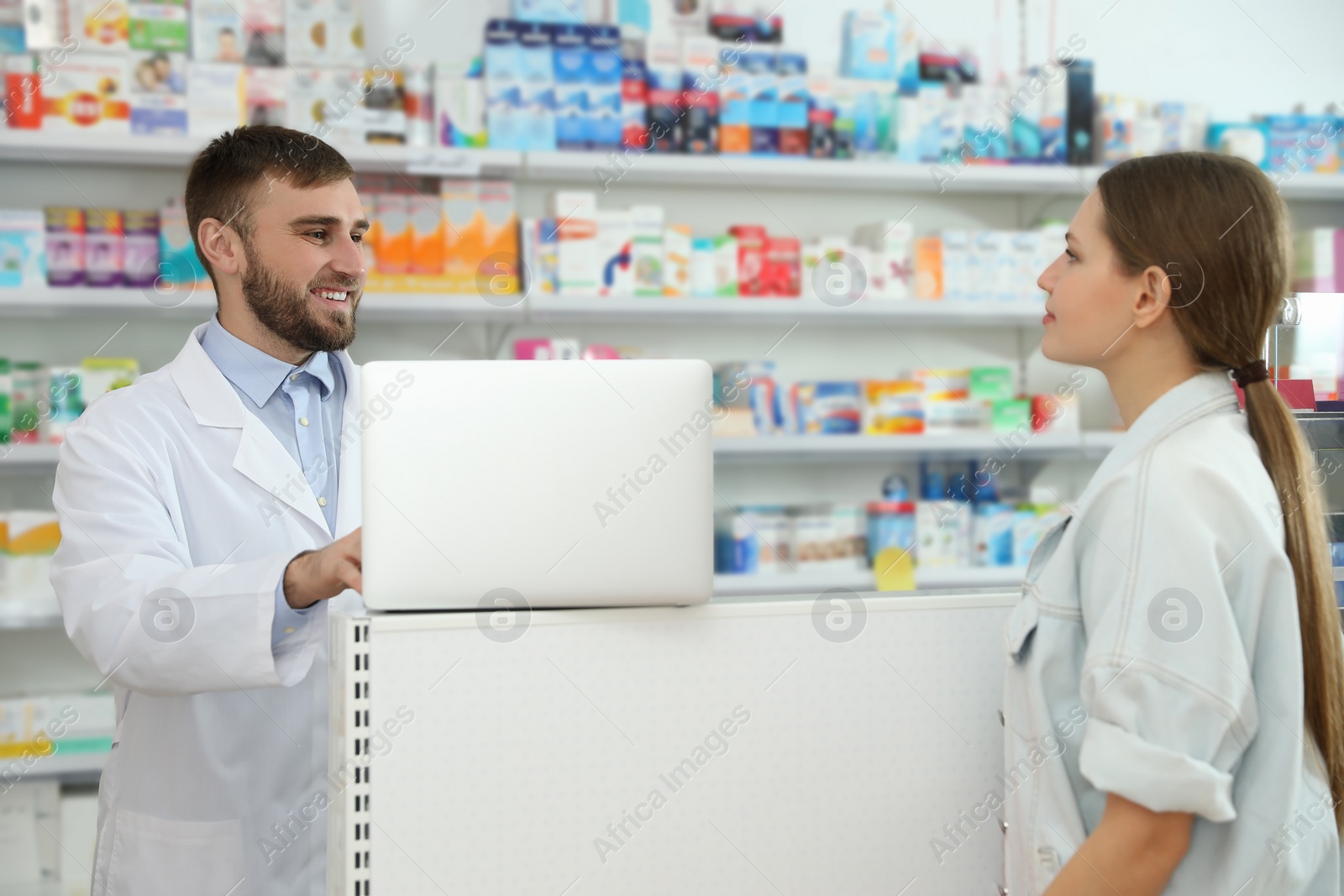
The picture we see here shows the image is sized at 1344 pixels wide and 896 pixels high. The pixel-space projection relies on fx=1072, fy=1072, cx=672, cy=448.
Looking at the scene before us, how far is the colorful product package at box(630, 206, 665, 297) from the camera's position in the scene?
3.11 meters

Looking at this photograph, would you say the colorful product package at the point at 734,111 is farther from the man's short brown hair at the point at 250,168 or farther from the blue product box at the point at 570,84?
the man's short brown hair at the point at 250,168

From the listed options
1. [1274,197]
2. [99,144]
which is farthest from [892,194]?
[1274,197]

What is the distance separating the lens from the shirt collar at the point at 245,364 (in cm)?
169

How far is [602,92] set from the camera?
3.08 metres

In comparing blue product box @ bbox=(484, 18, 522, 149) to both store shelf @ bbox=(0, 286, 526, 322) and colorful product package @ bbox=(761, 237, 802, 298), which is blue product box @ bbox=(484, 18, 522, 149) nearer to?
store shelf @ bbox=(0, 286, 526, 322)

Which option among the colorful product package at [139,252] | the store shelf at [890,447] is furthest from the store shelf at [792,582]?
the colorful product package at [139,252]

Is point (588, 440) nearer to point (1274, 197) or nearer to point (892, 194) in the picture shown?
point (1274, 197)

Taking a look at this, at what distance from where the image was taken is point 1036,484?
366cm

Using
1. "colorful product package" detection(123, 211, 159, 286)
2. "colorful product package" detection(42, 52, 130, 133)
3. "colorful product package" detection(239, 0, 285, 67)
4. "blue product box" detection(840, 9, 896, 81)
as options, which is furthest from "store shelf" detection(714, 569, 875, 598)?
"colorful product package" detection(42, 52, 130, 133)

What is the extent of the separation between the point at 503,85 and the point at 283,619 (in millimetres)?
2180

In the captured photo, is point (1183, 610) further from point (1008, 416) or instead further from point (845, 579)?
point (1008, 416)

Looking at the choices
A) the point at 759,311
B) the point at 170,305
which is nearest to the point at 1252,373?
the point at 759,311

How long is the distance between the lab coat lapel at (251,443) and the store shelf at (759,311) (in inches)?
55.8

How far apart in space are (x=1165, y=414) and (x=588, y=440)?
1.77 ft
